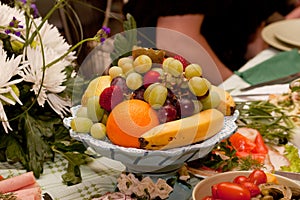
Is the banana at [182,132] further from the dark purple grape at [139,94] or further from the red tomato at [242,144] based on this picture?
the red tomato at [242,144]

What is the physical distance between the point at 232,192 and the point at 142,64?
24 cm

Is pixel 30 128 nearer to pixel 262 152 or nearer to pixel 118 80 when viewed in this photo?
pixel 118 80

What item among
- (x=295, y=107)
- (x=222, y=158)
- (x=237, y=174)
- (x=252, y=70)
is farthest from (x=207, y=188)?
(x=252, y=70)

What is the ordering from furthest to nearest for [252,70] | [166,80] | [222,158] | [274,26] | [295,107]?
[274,26], [252,70], [295,107], [222,158], [166,80]

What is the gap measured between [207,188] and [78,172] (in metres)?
0.29

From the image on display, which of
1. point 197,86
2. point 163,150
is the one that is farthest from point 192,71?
point 163,150

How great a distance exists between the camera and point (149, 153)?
2.66 ft

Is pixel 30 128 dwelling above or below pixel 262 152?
above

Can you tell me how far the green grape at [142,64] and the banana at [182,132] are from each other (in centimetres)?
9

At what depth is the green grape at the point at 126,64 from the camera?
868 mm

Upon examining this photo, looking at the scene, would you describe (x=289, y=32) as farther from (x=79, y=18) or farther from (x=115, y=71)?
(x=115, y=71)

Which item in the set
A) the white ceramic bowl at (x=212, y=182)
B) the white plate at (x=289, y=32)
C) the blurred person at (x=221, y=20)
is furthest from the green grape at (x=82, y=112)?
the blurred person at (x=221, y=20)

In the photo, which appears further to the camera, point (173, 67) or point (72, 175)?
point (72, 175)

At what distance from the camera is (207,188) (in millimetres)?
867
